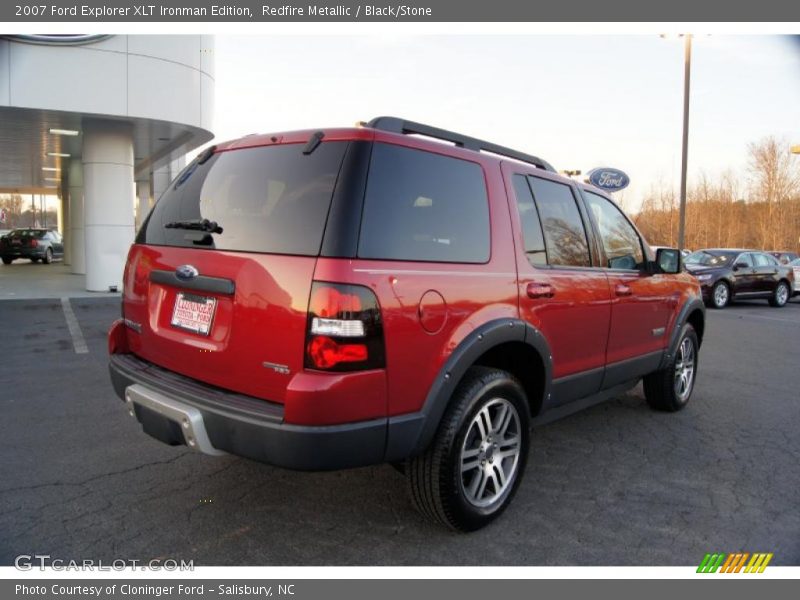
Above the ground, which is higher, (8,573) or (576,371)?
(576,371)

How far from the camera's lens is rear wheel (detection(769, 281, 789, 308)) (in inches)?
662

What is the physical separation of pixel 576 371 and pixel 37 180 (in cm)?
3213

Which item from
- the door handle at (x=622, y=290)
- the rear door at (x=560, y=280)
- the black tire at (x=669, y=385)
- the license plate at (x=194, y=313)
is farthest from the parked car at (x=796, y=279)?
the license plate at (x=194, y=313)

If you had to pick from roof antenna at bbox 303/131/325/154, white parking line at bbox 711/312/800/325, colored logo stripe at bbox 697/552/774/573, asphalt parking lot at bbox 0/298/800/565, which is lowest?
colored logo stripe at bbox 697/552/774/573

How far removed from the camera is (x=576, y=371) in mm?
3875

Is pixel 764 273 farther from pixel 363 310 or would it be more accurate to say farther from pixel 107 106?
pixel 363 310

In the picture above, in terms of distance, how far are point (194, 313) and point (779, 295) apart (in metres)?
18.2

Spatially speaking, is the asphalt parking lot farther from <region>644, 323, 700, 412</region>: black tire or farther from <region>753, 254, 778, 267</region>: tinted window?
<region>753, 254, 778, 267</region>: tinted window

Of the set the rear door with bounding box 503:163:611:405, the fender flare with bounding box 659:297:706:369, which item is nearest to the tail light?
→ the rear door with bounding box 503:163:611:405
